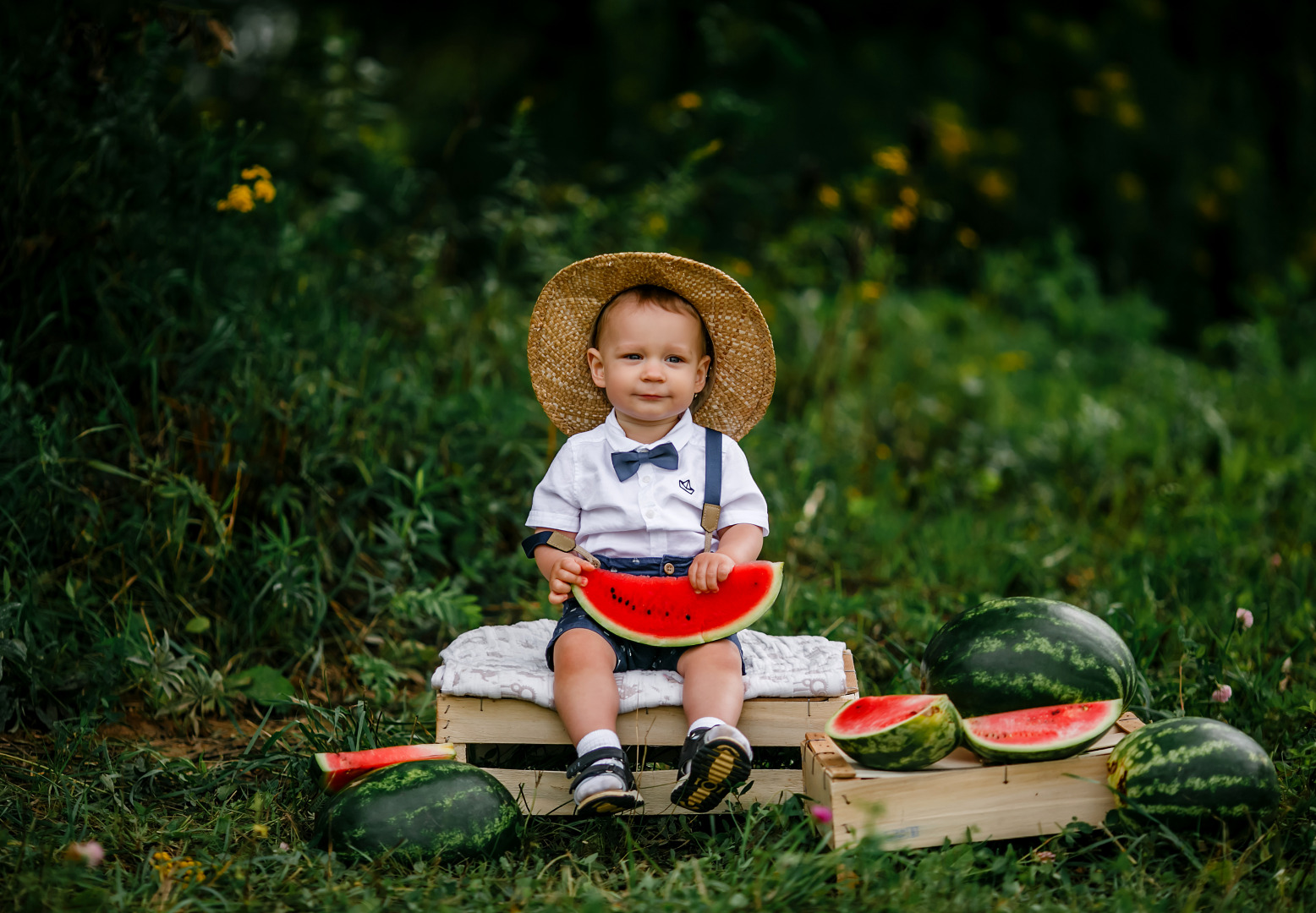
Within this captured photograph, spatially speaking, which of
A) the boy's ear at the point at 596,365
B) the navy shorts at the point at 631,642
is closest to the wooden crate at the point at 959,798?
the navy shorts at the point at 631,642

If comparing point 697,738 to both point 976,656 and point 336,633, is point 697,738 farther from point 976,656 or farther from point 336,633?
point 336,633

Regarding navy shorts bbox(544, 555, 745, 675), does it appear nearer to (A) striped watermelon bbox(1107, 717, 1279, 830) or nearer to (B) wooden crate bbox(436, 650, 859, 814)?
(B) wooden crate bbox(436, 650, 859, 814)

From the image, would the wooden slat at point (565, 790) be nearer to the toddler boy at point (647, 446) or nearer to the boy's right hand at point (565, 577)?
the toddler boy at point (647, 446)

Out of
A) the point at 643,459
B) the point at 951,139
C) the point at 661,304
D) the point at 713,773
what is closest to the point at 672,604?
the point at 643,459

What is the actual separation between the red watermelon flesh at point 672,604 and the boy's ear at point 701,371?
0.63 m

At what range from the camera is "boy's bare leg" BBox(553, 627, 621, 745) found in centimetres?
304

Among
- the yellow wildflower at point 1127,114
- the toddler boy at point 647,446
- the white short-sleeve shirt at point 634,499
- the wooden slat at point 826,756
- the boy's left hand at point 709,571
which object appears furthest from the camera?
the yellow wildflower at point 1127,114

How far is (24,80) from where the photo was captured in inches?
176

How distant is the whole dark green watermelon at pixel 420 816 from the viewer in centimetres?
275

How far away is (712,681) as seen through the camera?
312cm

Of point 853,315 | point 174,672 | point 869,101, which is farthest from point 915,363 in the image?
point 174,672

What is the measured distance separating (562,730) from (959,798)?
1144mm

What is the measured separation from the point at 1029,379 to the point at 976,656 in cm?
499

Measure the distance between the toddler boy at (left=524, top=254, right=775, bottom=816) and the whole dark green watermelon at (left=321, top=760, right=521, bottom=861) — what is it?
1.25ft
